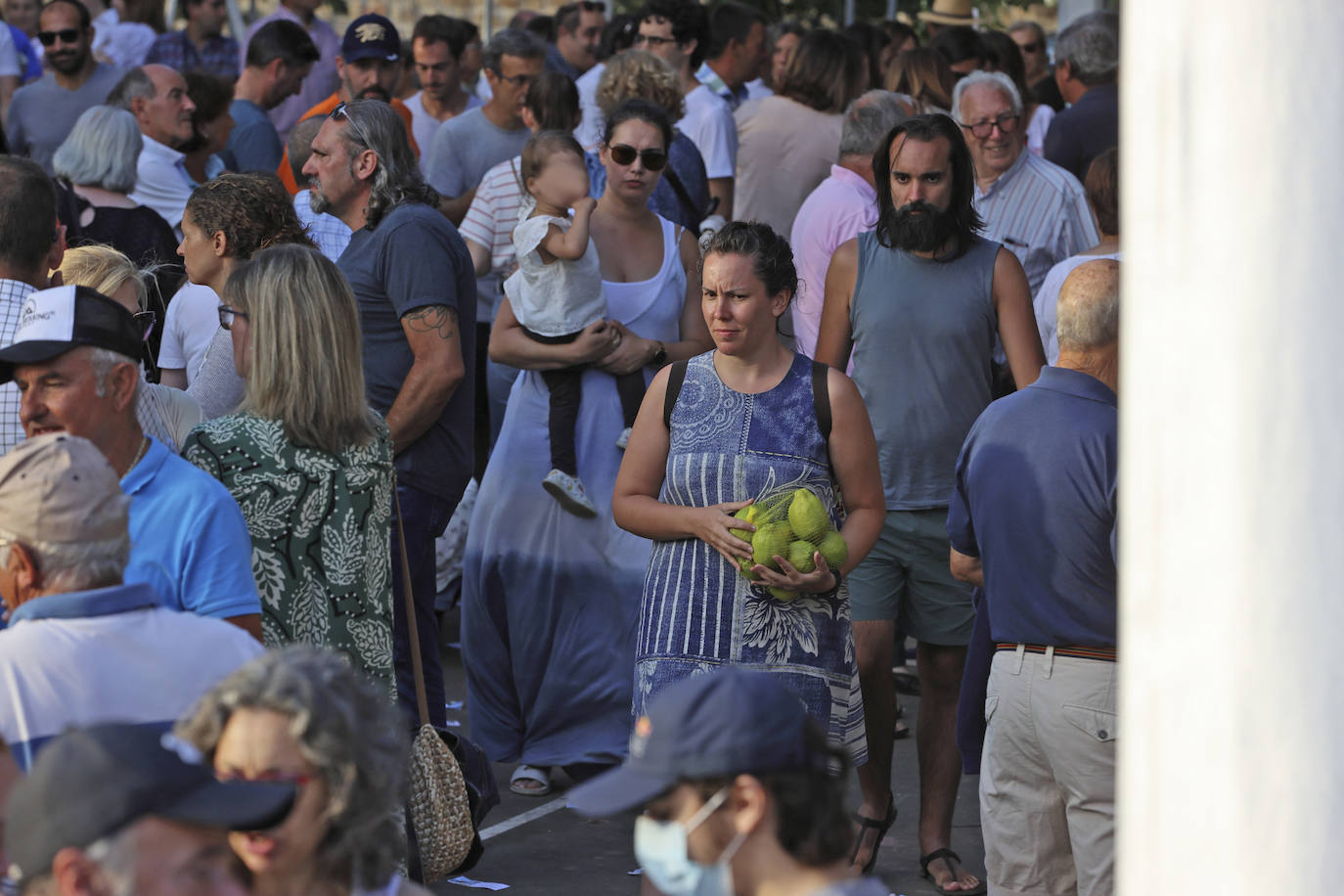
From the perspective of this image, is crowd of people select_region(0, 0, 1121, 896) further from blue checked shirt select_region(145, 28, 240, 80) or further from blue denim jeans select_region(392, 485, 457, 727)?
blue checked shirt select_region(145, 28, 240, 80)

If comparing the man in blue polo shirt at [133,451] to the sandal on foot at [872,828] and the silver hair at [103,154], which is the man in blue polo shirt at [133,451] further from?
the silver hair at [103,154]

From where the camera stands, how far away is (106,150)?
6363mm

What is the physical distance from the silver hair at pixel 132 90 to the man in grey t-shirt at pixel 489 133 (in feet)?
4.25

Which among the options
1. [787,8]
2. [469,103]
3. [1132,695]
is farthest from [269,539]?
[787,8]

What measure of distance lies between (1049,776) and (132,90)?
5217 millimetres

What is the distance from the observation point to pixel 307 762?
235 cm

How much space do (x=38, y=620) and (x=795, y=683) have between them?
2.01 metres

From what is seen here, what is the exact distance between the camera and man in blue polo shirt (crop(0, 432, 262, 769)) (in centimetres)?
261

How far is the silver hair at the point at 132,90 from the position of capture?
24.0ft

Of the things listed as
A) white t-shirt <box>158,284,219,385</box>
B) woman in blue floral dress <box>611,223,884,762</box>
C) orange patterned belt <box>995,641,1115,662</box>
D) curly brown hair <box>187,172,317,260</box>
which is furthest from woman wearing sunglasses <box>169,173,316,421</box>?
orange patterned belt <box>995,641,1115,662</box>

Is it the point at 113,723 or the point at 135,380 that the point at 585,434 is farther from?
the point at 113,723

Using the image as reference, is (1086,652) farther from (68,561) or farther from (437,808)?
(68,561)

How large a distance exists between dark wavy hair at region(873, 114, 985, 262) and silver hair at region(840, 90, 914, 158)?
3.49 ft

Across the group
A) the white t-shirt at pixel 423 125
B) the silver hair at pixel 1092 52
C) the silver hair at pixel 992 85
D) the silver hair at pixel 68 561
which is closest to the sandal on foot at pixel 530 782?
the silver hair at pixel 992 85
